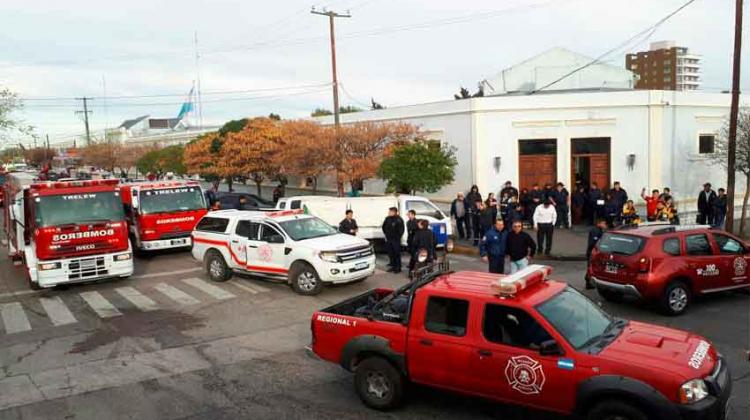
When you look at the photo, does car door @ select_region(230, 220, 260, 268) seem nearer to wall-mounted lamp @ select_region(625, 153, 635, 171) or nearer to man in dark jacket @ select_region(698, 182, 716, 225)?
man in dark jacket @ select_region(698, 182, 716, 225)

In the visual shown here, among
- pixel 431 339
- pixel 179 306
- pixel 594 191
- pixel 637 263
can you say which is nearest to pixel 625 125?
pixel 594 191

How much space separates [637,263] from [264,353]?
6.51 m

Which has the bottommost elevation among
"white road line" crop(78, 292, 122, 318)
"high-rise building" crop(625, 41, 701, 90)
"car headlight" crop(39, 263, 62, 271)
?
"white road line" crop(78, 292, 122, 318)

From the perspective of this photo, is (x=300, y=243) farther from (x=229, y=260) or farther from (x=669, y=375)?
(x=669, y=375)

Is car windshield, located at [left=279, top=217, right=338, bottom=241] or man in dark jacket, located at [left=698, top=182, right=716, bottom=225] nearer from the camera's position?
car windshield, located at [left=279, top=217, right=338, bottom=241]

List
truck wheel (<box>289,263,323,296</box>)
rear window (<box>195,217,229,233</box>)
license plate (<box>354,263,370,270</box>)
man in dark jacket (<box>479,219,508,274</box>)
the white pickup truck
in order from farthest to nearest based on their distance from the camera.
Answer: rear window (<box>195,217,229,233</box>), license plate (<box>354,263,370,270</box>), truck wheel (<box>289,263,323,296</box>), the white pickup truck, man in dark jacket (<box>479,219,508,274</box>)

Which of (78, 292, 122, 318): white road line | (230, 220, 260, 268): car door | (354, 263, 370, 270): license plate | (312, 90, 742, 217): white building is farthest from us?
(312, 90, 742, 217): white building

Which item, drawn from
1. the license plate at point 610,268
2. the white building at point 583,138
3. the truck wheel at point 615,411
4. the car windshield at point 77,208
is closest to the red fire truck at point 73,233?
the car windshield at point 77,208

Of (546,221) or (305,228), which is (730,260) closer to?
(546,221)

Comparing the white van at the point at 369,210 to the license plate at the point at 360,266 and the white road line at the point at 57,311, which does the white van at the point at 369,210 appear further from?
the white road line at the point at 57,311

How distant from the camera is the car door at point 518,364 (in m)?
5.90

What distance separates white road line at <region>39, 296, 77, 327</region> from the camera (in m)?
11.8

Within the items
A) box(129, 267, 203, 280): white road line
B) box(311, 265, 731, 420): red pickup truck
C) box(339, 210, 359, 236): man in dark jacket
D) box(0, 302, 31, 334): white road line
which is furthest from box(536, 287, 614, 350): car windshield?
box(129, 267, 203, 280): white road line

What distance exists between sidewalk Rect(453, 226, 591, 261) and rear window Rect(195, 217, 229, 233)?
7233 millimetres
